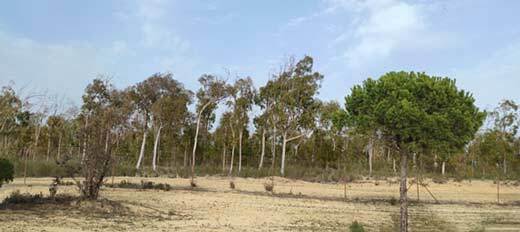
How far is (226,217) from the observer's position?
1530 cm

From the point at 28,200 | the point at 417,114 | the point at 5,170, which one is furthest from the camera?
the point at 28,200

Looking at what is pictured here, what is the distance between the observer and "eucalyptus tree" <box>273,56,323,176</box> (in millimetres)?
42844

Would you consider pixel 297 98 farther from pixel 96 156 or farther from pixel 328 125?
pixel 96 156

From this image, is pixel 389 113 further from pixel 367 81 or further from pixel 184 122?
pixel 184 122

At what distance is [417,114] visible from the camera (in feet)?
42.0

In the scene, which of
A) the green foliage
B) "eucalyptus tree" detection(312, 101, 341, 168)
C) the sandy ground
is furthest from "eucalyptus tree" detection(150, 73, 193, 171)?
the green foliage

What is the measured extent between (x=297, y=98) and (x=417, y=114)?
101 feet

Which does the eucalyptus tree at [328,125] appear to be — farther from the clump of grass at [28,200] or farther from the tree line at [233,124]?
the clump of grass at [28,200]

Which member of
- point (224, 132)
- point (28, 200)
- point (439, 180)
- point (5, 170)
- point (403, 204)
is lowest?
point (28, 200)

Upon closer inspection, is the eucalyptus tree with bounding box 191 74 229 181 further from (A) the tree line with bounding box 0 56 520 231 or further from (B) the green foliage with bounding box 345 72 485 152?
(B) the green foliage with bounding box 345 72 485 152

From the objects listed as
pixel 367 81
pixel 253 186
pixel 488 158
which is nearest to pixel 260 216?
pixel 367 81

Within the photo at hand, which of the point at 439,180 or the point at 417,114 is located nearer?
the point at 417,114

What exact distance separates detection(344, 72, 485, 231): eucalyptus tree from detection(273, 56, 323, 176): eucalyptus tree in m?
28.7

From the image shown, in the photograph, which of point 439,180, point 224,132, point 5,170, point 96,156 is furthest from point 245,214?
point 224,132
